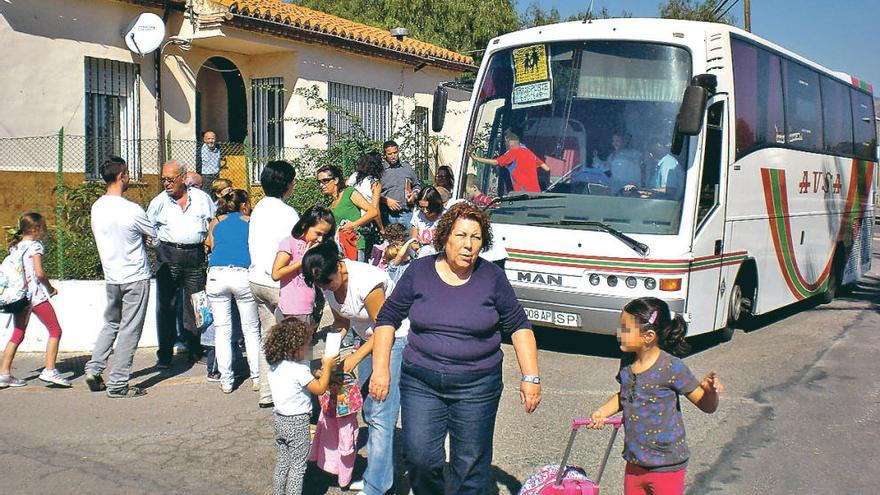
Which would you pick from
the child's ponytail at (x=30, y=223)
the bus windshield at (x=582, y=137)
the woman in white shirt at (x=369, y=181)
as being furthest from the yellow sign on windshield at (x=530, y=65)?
the child's ponytail at (x=30, y=223)

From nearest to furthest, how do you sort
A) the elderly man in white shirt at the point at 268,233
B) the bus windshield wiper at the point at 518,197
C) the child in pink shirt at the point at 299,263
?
the child in pink shirt at the point at 299,263 → the elderly man in white shirt at the point at 268,233 → the bus windshield wiper at the point at 518,197

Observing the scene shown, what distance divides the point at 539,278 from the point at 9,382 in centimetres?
489

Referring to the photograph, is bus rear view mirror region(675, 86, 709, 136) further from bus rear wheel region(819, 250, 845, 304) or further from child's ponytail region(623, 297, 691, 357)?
bus rear wheel region(819, 250, 845, 304)

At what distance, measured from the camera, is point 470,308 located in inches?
157

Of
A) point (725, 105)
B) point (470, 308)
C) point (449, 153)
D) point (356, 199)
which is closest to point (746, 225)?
point (725, 105)

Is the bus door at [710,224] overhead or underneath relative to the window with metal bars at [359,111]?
underneath

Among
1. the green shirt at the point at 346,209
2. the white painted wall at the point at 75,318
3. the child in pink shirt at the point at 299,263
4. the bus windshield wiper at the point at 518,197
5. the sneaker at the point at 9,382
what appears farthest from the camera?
the green shirt at the point at 346,209

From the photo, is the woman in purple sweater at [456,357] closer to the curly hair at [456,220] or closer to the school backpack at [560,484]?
the curly hair at [456,220]

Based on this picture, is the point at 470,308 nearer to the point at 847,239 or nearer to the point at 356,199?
the point at 356,199

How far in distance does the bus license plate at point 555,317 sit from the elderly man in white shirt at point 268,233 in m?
2.84

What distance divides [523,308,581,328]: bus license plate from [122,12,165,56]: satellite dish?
8.08 m

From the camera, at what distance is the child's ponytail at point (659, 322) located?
3961 millimetres

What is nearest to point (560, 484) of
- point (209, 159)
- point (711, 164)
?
point (711, 164)

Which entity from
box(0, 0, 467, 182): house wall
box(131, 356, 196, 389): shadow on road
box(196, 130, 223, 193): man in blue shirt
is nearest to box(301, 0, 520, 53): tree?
box(0, 0, 467, 182): house wall
